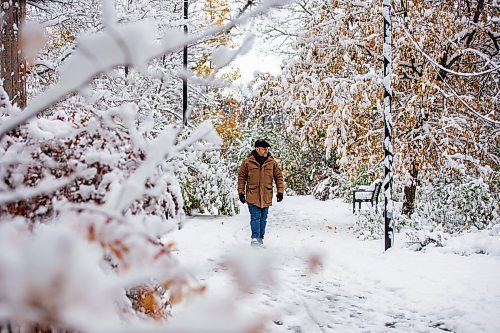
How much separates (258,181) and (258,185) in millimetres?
66

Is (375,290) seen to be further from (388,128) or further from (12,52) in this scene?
(12,52)

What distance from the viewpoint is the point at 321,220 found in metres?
12.2

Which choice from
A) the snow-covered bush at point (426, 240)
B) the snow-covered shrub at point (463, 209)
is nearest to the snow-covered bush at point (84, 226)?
the snow-covered bush at point (426, 240)

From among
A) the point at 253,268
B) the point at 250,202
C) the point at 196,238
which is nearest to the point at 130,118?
the point at 253,268

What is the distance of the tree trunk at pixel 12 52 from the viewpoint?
16.5ft

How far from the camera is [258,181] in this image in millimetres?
7789

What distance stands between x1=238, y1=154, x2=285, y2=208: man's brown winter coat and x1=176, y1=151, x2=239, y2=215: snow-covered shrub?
3242 mm

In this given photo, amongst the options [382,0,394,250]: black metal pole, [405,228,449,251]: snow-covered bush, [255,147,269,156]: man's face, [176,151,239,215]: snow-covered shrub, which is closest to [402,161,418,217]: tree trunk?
[405,228,449,251]: snow-covered bush

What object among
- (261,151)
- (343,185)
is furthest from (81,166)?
(343,185)

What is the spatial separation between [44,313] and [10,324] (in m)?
1.04

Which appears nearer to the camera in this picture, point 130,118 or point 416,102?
point 130,118

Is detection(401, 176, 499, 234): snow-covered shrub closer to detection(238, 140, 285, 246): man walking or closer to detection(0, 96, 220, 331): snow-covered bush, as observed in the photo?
detection(238, 140, 285, 246): man walking

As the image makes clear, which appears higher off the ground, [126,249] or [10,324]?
[126,249]

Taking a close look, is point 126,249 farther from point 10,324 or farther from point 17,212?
point 17,212
